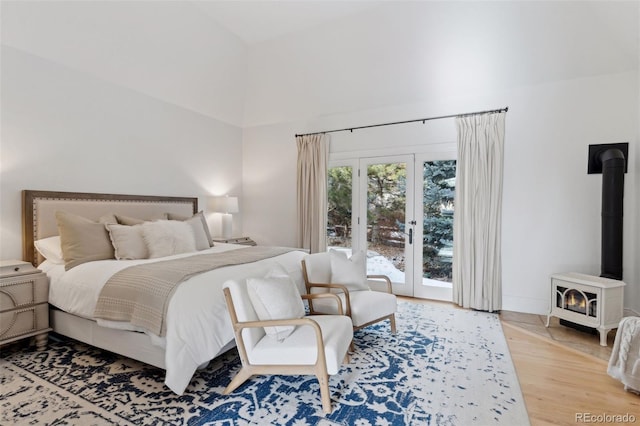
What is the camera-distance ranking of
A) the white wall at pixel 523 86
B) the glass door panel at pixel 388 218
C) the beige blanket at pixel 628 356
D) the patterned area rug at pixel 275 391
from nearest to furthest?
1. the patterned area rug at pixel 275 391
2. the beige blanket at pixel 628 356
3. the white wall at pixel 523 86
4. the glass door panel at pixel 388 218

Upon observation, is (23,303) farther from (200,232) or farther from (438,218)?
(438,218)

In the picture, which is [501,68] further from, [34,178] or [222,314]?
[34,178]

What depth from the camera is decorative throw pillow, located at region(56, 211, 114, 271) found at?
9.85ft

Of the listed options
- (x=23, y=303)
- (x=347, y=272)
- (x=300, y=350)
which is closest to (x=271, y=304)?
(x=300, y=350)

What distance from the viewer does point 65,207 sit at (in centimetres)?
348

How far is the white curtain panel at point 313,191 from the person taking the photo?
5270mm

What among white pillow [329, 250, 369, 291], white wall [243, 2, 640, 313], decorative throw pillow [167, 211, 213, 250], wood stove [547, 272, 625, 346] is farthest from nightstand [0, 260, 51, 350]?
wood stove [547, 272, 625, 346]

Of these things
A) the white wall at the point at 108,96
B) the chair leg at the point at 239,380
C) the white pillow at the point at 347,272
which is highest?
the white wall at the point at 108,96

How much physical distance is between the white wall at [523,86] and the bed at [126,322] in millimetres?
2803

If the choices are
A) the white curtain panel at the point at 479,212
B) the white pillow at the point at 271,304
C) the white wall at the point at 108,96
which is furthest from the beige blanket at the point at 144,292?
the white curtain panel at the point at 479,212

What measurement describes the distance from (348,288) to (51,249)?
3077mm

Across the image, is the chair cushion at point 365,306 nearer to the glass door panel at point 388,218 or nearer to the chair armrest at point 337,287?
the chair armrest at point 337,287

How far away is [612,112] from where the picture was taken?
11.8ft

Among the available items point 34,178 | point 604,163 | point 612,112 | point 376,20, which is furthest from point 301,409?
point 612,112
